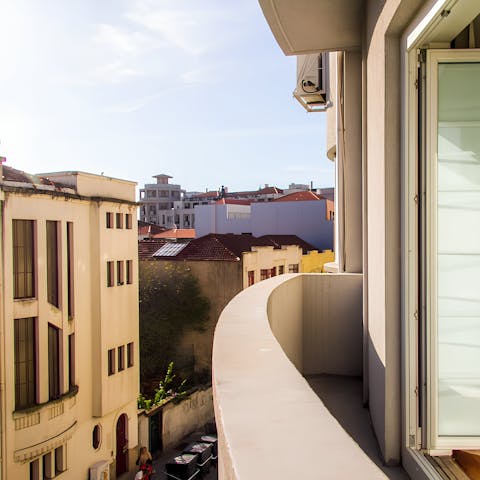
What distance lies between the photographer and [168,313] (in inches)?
976

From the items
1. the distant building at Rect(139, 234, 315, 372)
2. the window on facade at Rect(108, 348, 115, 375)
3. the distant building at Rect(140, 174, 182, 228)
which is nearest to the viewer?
the window on facade at Rect(108, 348, 115, 375)

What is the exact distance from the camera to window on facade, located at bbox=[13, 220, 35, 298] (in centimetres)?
1314

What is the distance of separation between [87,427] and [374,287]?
1472 centimetres

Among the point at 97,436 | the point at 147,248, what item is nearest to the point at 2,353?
the point at 97,436

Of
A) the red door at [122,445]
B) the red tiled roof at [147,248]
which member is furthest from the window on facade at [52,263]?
the red tiled roof at [147,248]

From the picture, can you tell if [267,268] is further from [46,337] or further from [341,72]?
[341,72]

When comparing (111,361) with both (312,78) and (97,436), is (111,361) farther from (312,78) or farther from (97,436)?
(312,78)

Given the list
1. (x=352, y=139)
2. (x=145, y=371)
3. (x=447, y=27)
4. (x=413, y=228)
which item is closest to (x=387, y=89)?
(x=447, y=27)

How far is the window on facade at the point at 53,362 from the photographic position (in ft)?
47.2

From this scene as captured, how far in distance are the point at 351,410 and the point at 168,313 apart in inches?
818

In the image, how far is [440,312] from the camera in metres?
2.89

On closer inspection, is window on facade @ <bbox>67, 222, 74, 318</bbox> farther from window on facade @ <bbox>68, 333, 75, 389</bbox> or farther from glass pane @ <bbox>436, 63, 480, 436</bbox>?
glass pane @ <bbox>436, 63, 480, 436</bbox>

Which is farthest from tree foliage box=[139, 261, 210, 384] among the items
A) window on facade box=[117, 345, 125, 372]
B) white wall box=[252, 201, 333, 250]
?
white wall box=[252, 201, 333, 250]

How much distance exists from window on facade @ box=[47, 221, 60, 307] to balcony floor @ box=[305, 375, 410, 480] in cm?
1038
